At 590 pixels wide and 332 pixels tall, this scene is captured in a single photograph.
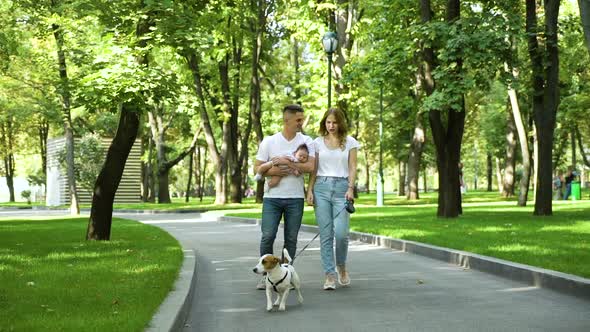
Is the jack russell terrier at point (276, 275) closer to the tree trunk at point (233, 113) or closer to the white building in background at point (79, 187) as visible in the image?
the tree trunk at point (233, 113)

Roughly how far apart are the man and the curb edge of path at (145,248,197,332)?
3.27 ft

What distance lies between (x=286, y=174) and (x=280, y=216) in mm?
476

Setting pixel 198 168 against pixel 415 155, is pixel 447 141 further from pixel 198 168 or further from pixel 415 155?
pixel 198 168

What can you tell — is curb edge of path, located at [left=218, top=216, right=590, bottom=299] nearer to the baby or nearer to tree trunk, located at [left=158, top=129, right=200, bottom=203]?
the baby

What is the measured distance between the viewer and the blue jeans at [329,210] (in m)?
9.02

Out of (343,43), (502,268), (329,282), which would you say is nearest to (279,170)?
(329,282)

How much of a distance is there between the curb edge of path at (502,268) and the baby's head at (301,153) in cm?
309

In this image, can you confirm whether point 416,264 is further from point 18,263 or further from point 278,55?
point 278,55

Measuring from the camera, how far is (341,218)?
29.8 ft

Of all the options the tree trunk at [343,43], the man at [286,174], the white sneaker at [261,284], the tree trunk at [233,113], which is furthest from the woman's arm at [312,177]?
the tree trunk at [233,113]

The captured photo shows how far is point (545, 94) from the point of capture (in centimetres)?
2209

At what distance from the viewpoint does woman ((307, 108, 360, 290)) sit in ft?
29.5

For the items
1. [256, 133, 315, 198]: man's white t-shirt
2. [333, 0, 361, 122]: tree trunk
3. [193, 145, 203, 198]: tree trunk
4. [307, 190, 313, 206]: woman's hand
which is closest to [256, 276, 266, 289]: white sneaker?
[307, 190, 313, 206]: woman's hand

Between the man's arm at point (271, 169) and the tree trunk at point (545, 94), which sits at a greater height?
the tree trunk at point (545, 94)
